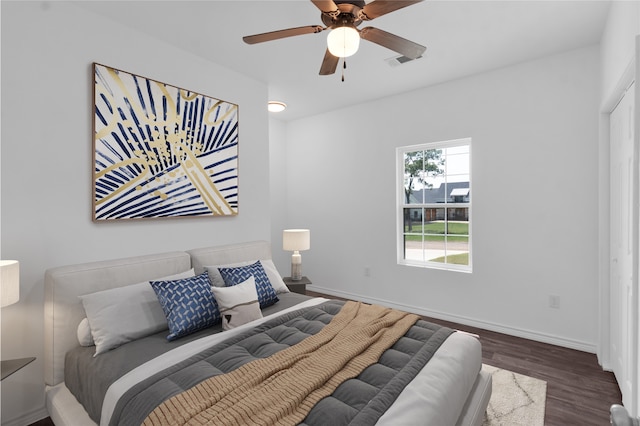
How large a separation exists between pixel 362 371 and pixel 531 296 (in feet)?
8.56

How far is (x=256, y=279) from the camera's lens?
2.72 metres

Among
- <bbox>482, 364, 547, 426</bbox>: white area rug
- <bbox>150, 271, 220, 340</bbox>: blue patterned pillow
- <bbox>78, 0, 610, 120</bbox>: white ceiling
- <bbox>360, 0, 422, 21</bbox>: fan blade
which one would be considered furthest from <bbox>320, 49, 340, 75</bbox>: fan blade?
<bbox>482, 364, 547, 426</bbox>: white area rug

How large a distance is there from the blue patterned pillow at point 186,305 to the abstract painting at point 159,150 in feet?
2.80

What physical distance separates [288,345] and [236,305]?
1.82 ft

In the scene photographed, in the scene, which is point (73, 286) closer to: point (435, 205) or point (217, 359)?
point (217, 359)

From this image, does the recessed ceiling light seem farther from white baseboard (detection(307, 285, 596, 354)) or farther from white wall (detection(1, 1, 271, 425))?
white baseboard (detection(307, 285, 596, 354))

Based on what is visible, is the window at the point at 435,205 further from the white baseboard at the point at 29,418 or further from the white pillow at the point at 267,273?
the white baseboard at the point at 29,418

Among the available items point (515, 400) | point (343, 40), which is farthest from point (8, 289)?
point (515, 400)

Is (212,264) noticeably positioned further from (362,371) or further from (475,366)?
(475,366)

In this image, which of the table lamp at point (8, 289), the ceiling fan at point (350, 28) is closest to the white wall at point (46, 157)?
the table lamp at point (8, 289)

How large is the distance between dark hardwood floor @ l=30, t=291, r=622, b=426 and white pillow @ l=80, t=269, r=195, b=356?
2.75 feet

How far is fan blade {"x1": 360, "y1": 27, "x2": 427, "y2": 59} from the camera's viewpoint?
1.96 m

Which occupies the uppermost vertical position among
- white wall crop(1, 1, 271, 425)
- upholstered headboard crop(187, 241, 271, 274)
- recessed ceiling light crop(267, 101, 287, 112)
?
recessed ceiling light crop(267, 101, 287, 112)

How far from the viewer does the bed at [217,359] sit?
1.45m
